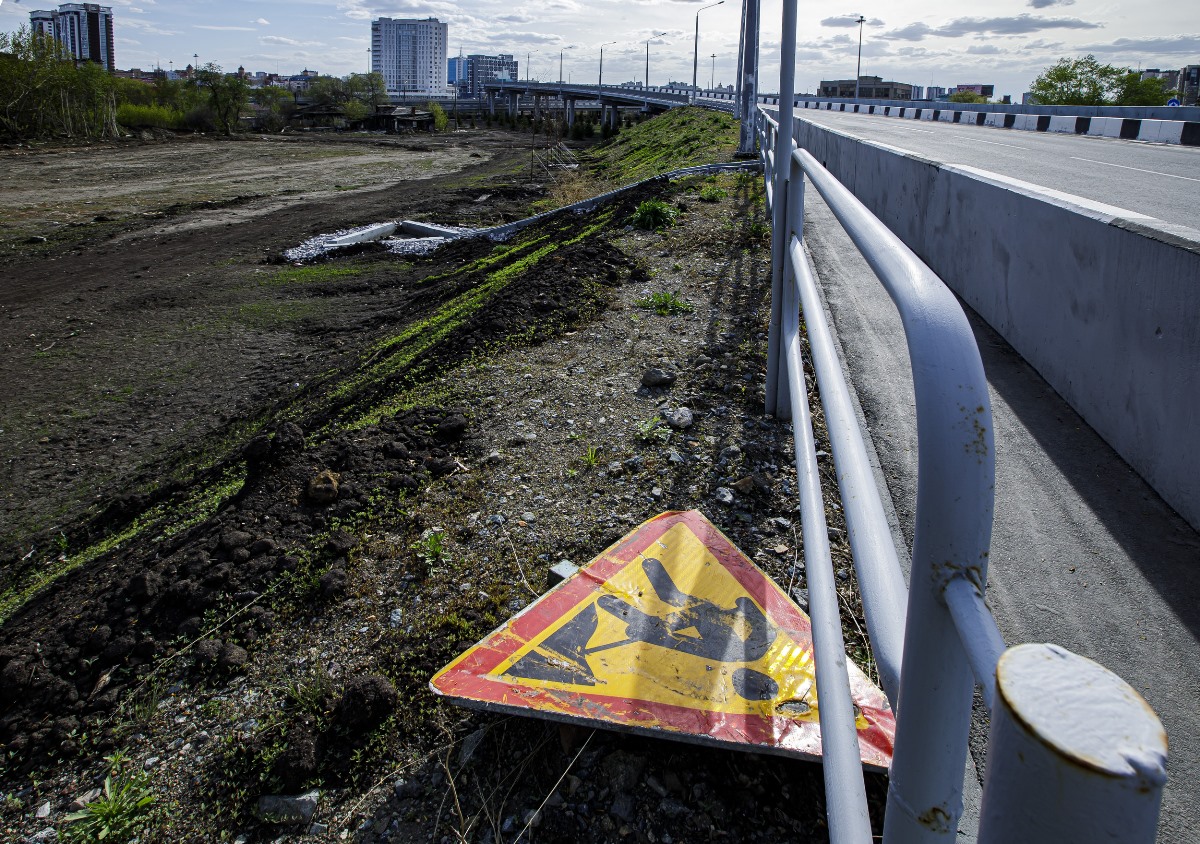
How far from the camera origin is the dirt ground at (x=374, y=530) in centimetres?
274

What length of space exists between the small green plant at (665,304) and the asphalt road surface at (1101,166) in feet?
15.6

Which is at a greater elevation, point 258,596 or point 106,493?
point 258,596

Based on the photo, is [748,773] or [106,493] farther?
[106,493]

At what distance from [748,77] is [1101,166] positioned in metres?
7.02

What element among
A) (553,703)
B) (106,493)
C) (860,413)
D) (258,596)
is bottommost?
(106,493)

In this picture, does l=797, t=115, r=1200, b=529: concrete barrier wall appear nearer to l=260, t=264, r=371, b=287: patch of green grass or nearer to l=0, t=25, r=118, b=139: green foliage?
l=260, t=264, r=371, b=287: patch of green grass

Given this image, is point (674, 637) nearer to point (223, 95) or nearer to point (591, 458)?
point (591, 458)

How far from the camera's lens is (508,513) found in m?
4.38

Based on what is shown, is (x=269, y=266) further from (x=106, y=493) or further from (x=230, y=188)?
(x=230, y=188)

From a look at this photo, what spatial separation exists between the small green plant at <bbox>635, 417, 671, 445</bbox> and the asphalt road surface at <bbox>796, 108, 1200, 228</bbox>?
6488 millimetres

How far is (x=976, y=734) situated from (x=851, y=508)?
131 centimetres

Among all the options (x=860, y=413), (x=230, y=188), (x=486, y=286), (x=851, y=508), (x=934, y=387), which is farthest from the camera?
(x=230, y=188)

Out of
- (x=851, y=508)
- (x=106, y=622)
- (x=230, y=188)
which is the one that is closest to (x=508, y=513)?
(x=106, y=622)

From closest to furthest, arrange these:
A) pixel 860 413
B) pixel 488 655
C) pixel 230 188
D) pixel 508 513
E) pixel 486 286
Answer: pixel 488 655 < pixel 508 513 < pixel 860 413 < pixel 486 286 < pixel 230 188
